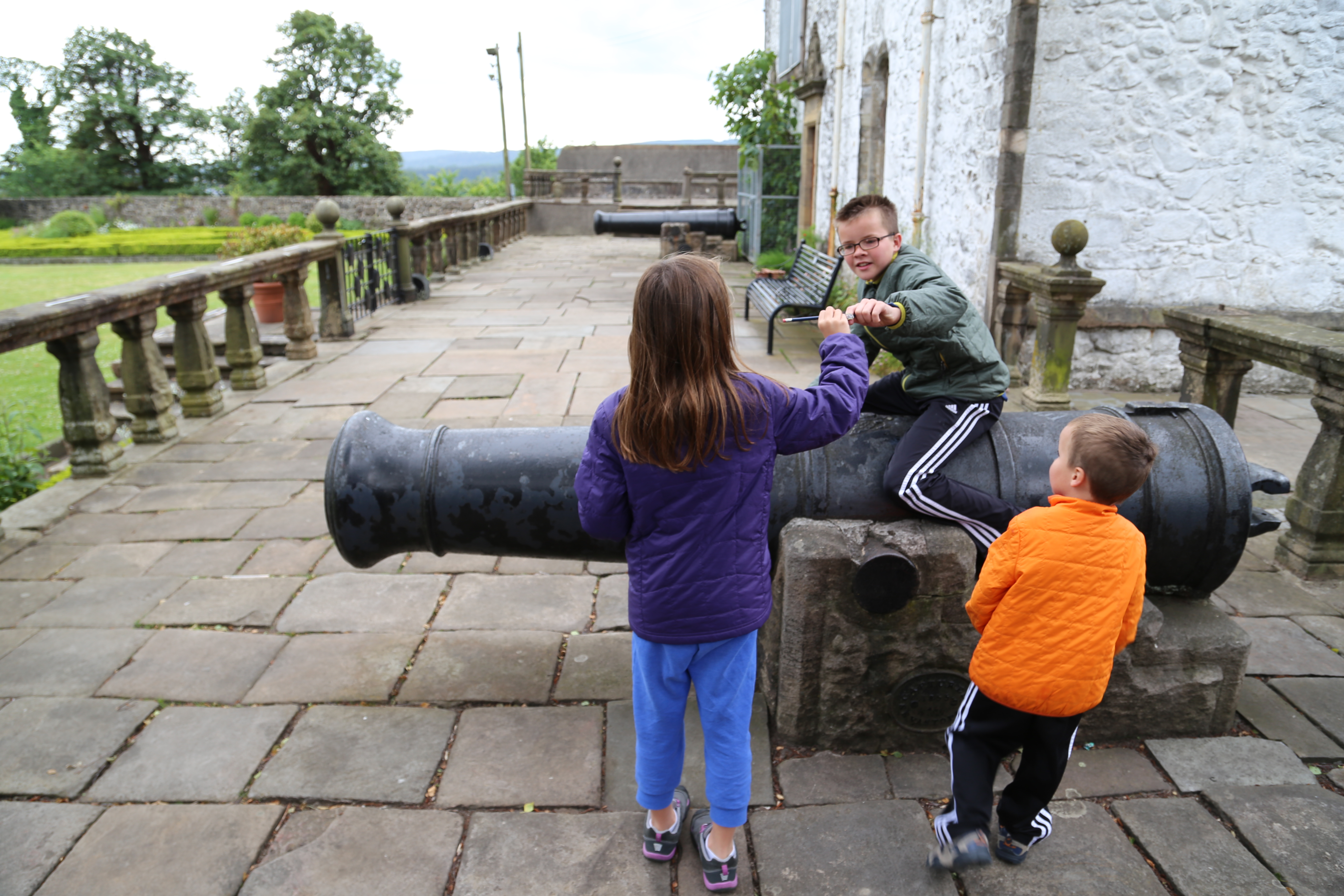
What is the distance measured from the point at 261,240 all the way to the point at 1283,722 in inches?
384

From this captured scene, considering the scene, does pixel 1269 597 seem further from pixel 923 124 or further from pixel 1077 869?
pixel 923 124

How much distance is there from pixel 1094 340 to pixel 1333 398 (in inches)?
122

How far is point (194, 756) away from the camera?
101 inches

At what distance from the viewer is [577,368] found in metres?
7.28

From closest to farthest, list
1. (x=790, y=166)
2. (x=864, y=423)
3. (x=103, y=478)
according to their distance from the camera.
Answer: (x=864, y=423), (x=103, y=478), (x=790, y=166)

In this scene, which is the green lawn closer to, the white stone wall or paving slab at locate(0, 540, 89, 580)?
paving slab at locate(0, 540, 89, 580)

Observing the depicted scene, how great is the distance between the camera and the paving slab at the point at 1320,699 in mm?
2660

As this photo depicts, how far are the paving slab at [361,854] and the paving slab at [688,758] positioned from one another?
0.43m

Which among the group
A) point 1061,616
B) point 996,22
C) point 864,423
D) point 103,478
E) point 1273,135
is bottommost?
point 103,478

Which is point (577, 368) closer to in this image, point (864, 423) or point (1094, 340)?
point (1094, 340)

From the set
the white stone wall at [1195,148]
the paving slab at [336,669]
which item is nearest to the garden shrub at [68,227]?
the white stone wall at [1195,148]

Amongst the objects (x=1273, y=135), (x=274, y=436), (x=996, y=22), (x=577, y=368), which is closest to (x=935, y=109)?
(x=996, y=22)

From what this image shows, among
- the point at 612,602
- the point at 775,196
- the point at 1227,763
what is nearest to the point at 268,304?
the point at 775,196

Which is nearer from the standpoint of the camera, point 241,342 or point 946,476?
point 946,476
